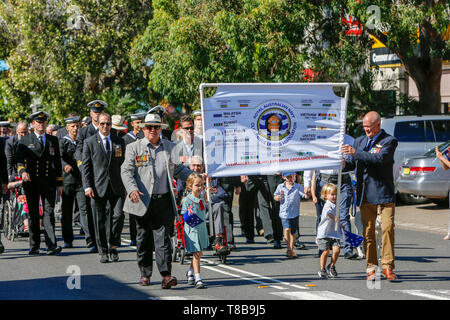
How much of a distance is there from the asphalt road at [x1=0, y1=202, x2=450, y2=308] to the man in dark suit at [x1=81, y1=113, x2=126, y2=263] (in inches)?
17.0

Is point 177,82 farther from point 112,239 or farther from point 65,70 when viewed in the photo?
point 112,239

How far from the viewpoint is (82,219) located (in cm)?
1275

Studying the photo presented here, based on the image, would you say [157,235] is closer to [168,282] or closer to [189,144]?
[168,282]

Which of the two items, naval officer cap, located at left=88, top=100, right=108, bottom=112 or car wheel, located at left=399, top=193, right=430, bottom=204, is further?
car wheel, located at left=399, top=193, right=430, bottom=204

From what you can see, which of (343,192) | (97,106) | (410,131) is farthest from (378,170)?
(410,131)

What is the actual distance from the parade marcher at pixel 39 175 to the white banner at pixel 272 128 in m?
3.90

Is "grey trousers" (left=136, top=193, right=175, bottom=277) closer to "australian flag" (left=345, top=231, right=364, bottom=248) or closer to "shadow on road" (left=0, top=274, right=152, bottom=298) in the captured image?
"shadow on road" (left=0, top=274, right=152, bottom=298)

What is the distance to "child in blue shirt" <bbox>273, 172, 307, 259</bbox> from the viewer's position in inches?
446

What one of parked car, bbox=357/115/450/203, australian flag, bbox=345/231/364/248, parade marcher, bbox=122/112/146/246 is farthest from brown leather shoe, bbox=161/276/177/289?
parked car, bbox=357/115/450/203

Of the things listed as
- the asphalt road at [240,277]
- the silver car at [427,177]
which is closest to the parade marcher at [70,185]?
the asphalt road at [240,277]

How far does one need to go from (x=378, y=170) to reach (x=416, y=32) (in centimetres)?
1007

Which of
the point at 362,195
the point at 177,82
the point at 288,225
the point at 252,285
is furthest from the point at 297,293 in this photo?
the point at 177,82

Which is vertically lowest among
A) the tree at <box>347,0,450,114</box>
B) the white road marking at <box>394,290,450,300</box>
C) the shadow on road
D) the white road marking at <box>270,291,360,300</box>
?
the white road marking at <box>394,290,450,300</box>
